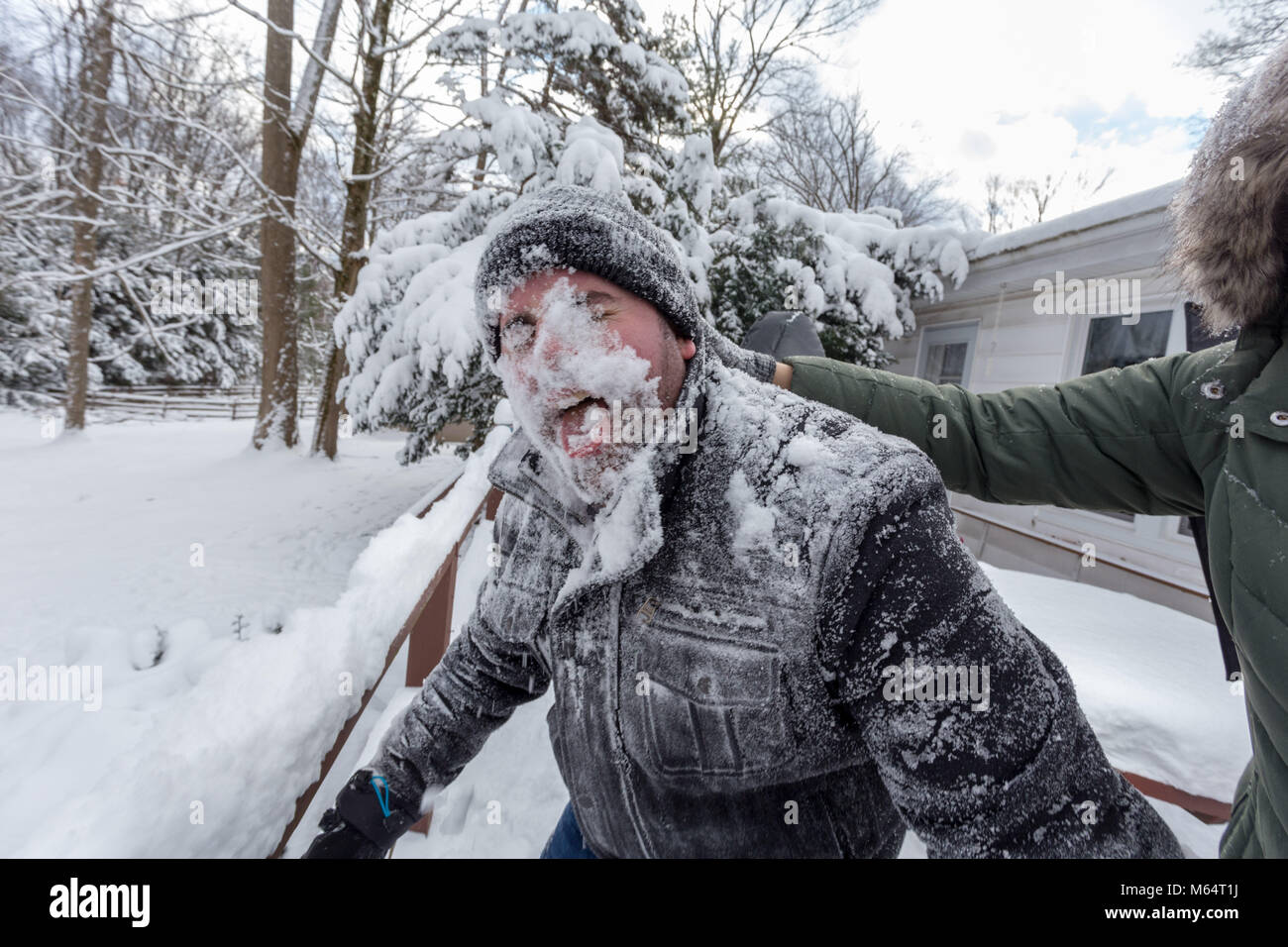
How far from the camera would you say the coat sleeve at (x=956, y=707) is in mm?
793

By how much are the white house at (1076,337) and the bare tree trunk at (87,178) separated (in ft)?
40.5

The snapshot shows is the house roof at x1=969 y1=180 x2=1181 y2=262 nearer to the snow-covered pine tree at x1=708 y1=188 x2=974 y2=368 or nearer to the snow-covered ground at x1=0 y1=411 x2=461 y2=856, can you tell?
the snow-covered pine tree at x1=708 y1=188 x2=974 y2=368

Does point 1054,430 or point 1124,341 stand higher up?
point 1124,341

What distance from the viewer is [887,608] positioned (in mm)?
834

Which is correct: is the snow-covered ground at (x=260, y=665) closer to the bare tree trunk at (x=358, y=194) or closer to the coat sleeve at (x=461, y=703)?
the coat sleeve at (x=461, y=703)

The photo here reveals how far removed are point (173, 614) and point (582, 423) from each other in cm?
772

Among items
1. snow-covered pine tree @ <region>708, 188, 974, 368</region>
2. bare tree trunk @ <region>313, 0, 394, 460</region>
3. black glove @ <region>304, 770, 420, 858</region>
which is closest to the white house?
snow-covered pine tree @ <region>708, 188, 974, 368</region>

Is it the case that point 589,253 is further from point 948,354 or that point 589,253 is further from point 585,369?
Answer: point 948,354

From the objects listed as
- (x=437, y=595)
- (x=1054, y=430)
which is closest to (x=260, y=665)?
(x=437, y=595)

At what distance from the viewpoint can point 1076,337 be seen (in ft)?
19.1

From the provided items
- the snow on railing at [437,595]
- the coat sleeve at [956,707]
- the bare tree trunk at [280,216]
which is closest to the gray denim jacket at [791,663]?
the coat sleeve at [956,707]

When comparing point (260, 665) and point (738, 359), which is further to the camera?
point (738, 359)

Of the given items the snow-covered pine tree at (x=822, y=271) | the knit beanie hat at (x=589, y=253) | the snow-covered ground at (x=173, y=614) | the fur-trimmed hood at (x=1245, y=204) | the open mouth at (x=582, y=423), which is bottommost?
the snow-covered ground at (x=173, y=614)

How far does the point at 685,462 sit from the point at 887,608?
1.28 feet
